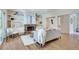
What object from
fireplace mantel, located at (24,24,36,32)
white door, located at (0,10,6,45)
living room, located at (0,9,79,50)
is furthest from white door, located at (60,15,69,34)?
white door, located at (0,10,6,45)

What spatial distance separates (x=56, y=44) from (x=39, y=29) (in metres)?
0.50

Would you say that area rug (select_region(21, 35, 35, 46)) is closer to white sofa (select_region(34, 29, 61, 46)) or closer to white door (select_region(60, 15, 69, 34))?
white sofa (select_region(34, 29, 61, 46))

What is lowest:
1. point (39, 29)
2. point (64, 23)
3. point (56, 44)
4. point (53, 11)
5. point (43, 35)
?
point (56, 44)

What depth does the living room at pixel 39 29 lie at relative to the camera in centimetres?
262

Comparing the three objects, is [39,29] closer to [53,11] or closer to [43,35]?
[43,35]

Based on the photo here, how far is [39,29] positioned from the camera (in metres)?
2.70

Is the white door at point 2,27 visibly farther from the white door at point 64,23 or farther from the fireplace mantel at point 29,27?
the white door at point 64,23

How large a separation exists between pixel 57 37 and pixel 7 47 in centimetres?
111

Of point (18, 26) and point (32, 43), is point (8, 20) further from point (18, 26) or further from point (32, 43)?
point (32, 43)

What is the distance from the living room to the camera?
2.62 m

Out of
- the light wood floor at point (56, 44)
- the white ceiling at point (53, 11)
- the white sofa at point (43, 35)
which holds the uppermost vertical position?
the white ceiling at point (53, 11)

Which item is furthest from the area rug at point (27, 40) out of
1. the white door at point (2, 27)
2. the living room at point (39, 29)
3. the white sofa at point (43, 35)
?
the white door at point (2, 27)

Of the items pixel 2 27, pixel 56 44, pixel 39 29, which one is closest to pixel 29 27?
pixel 39 29
